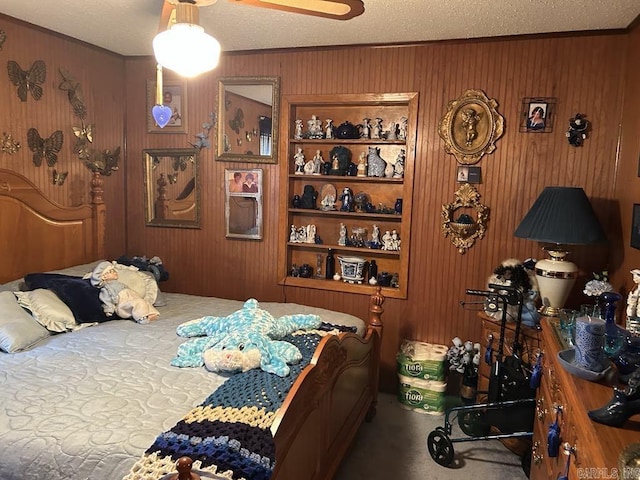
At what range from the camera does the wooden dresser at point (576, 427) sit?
3.34 feet

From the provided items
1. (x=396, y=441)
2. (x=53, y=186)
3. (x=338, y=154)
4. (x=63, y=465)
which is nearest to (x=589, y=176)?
(x=338, y=154)

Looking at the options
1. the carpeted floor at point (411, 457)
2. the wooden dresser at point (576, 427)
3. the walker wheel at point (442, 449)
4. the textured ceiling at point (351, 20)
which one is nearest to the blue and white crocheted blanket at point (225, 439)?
the wooden dresser at point (576, 427)

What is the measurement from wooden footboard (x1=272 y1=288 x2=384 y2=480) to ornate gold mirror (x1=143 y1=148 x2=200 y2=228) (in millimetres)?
1805

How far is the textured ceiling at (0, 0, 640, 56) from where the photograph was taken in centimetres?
259

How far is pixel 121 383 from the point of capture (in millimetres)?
1978

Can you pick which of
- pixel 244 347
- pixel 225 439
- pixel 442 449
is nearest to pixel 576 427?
pixel 225 439

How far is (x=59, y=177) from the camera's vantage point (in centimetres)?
337

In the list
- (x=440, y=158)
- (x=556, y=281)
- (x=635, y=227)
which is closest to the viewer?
(x=635, y=227)

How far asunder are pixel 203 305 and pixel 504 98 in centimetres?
242

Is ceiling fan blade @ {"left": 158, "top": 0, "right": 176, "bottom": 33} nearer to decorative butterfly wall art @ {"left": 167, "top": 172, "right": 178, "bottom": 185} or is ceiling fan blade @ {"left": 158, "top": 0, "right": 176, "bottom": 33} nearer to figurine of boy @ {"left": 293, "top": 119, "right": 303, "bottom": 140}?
figurine of boy @ {"left": 293, "top": 119, "right": 303, "bottom": 140}

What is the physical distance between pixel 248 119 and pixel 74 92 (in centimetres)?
125

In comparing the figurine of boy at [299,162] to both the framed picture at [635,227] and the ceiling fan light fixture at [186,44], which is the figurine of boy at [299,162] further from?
the framed picture at [635,227]

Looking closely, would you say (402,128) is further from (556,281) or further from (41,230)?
(41,230)

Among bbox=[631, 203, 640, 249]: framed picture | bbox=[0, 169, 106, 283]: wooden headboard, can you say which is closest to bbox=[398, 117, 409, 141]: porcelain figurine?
bbox=[631, 203, 640, 249]: framed picture
